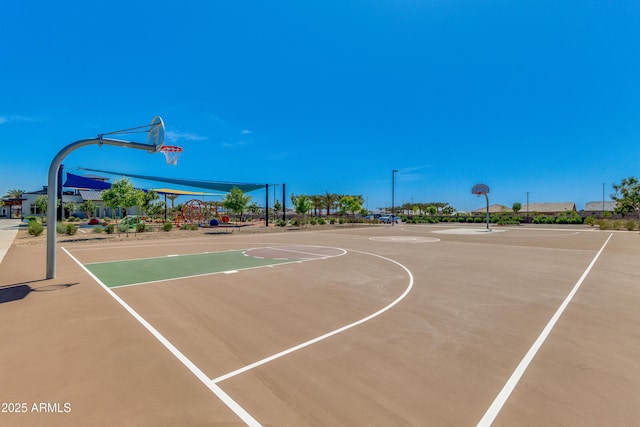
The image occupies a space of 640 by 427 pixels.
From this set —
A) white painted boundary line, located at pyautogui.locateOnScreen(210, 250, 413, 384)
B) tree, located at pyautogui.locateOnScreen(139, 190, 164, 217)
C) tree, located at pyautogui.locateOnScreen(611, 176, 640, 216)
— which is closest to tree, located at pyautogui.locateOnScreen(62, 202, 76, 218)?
tree, located at pyautogui.locateOnScreen(139, 190, 164, 217)

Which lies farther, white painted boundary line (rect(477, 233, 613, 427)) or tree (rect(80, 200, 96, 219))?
tree (rect(80, 200, 96, 219))

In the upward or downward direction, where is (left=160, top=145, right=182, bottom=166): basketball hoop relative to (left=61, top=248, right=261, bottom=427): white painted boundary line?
upward

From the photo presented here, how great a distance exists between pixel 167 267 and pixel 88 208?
146 feet

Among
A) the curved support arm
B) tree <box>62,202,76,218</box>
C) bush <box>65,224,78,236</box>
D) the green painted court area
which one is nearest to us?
the curved support arm

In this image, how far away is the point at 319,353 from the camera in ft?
13.5

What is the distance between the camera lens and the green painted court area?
344 inches

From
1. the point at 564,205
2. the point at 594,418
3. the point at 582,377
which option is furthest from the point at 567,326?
the point at 564,205

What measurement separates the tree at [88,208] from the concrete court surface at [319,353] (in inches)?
1745

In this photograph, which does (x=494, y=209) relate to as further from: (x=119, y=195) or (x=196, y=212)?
(x=119, y=195)

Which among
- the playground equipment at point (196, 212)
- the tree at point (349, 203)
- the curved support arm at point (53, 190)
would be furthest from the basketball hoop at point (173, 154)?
the tree at point (349, 203)

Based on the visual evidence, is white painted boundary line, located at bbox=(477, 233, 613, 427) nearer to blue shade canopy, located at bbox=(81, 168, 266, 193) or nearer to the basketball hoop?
the basketball hoop

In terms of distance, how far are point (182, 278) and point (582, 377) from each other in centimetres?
891

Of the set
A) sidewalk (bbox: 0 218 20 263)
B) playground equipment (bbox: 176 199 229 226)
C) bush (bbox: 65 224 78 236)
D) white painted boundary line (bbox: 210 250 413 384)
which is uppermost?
playground equipment (bbox: 176 199 229 226)

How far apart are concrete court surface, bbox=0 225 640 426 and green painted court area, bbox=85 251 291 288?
0.82 m
